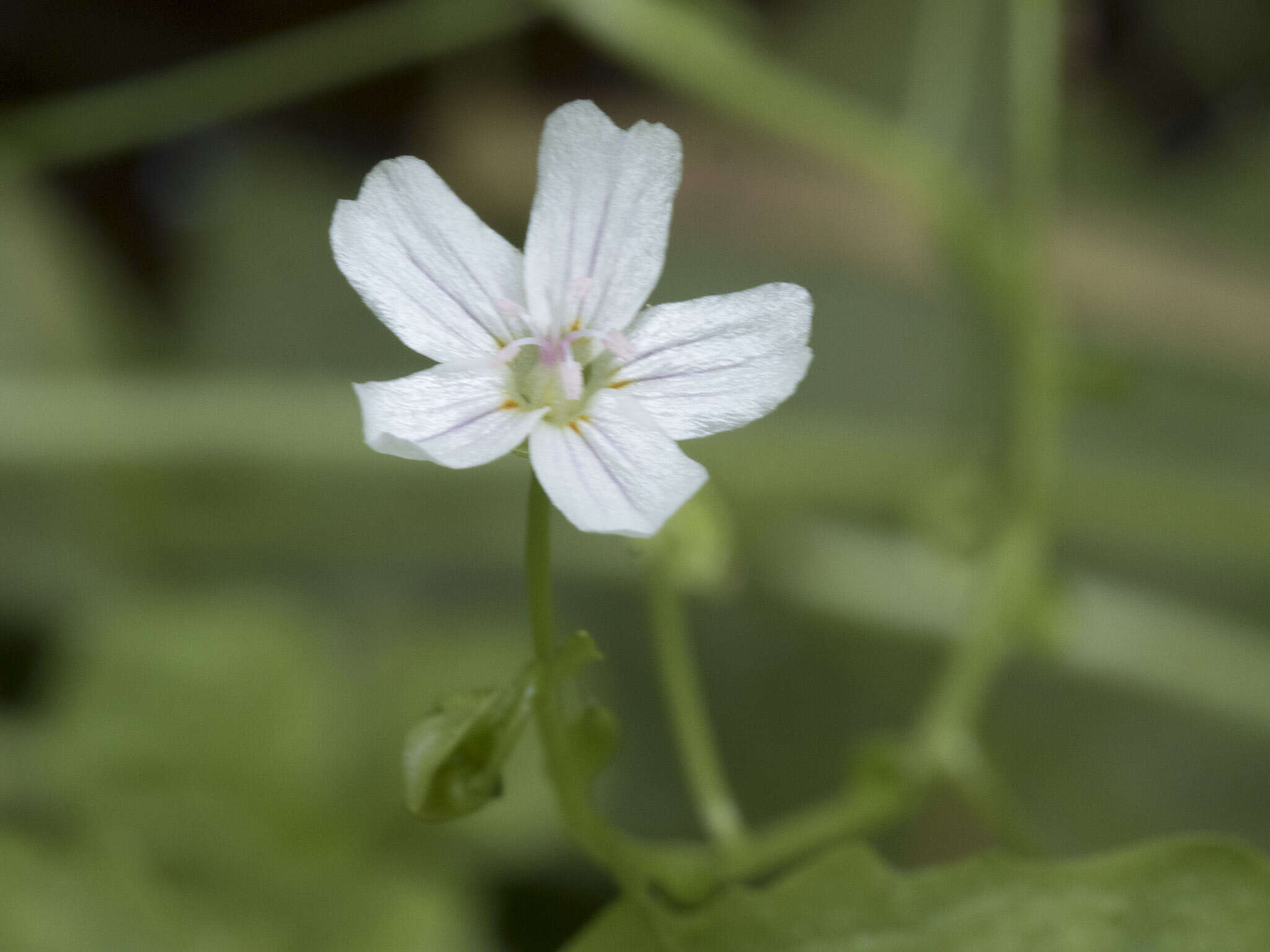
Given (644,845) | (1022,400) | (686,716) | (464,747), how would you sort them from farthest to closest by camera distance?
(1022,400), (686,716), (644,845), (464,747)

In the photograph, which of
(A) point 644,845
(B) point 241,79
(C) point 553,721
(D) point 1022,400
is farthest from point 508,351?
(B) point 241,79

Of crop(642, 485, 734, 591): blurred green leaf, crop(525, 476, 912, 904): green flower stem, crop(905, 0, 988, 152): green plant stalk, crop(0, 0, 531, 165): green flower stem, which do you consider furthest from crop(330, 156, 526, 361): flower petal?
crop(0, 0, 531, 165): green flower stem

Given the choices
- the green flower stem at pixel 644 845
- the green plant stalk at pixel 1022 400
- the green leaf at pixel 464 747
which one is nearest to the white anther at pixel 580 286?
the green flower stem at pixel 644 845

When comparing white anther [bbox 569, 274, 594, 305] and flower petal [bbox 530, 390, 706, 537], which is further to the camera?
white anther [bbox 569, 274, 594, 305]

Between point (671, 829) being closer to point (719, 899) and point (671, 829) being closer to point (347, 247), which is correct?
point (719, 899)

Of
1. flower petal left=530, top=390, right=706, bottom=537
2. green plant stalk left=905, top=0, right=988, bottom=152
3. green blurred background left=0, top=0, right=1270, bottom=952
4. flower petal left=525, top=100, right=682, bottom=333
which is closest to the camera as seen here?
flower petal left=530, top=390, right=706, bottom=537

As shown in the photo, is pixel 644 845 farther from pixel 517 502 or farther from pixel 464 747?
pixel 517 502

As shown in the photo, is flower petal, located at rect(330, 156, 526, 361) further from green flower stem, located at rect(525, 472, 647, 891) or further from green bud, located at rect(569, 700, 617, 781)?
green bud, located at rect(569, 700, 617, 781)
